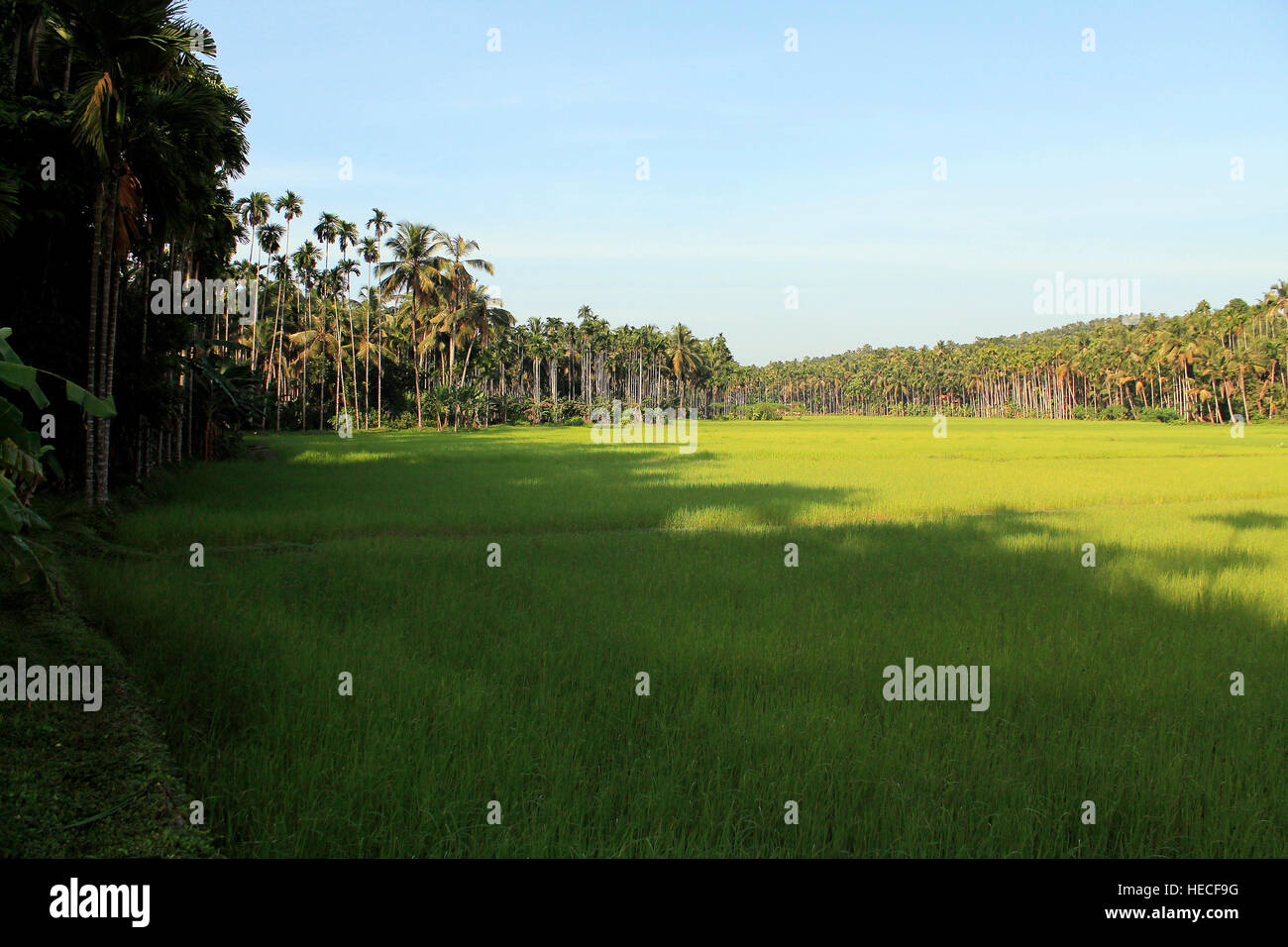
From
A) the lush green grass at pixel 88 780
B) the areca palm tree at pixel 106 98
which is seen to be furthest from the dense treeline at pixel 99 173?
the lush green grass at pixel 88 780

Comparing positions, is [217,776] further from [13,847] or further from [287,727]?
[13,847]

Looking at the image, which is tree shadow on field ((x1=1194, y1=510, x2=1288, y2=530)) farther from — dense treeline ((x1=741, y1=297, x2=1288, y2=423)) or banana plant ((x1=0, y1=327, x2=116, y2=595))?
dense treeline ((x1=741, y1=297, x2=1288, y2=423))

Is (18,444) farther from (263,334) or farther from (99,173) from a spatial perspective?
(263,334)

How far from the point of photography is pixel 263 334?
200 ft

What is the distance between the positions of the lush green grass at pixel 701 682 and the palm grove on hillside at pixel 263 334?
4685 millimetres

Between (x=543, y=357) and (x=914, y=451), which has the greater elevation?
(x=543, y=357)

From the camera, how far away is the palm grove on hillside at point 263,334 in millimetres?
13273

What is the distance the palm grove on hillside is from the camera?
13.3 metres

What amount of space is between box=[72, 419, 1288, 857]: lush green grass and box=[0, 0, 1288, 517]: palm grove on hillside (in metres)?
4.68

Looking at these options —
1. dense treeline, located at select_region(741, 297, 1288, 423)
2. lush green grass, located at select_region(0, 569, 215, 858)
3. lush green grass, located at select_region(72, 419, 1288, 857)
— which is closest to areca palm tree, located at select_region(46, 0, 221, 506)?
lush green grass, located at select_region(72, 419, 1288, 857)

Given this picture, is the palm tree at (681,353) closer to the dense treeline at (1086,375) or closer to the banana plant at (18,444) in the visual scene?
the dense treeline at (1086,375)
